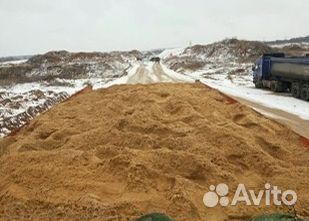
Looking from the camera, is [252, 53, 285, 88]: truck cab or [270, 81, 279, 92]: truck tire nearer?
[270, 81, 279, 92]: truck tire

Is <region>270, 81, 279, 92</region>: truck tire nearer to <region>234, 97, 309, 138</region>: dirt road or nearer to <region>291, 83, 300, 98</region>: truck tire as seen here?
A: <region>291, 83, 300, 98</region>: truck tire

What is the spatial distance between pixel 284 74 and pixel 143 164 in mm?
19019

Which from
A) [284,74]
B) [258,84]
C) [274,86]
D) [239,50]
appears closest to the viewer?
[284,74]

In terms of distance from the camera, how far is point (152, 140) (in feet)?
31.1

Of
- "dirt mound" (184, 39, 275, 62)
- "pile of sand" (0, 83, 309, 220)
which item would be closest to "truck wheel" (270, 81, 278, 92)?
"pile of sand" (0, 83, 309, 220)

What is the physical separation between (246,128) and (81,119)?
4.07 metres

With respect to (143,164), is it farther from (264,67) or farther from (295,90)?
(264,67)

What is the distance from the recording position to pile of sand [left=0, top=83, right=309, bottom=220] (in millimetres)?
7027

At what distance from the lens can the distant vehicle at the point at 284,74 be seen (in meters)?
22.9

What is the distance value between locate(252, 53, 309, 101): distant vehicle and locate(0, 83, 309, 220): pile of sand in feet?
37.0

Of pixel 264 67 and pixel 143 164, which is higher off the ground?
pixel 143 164

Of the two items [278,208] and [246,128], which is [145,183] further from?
[246,128]

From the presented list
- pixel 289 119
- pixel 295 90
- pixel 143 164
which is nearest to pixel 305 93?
pixel 295 90

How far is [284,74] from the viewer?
25422mm
